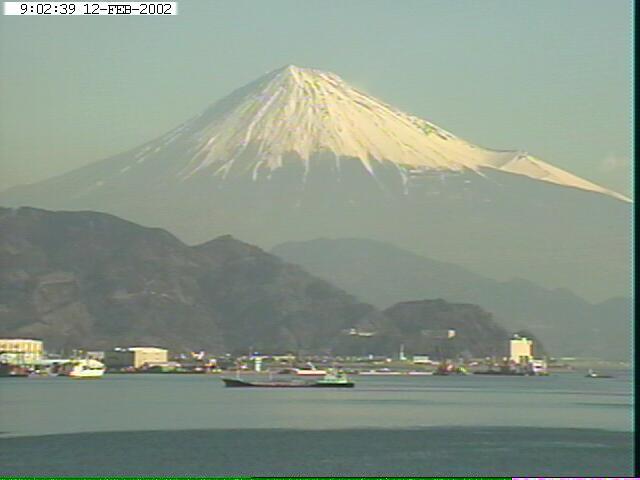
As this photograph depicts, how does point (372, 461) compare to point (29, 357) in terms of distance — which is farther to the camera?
point (29, 357)

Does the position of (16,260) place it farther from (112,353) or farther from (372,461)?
(372,461)

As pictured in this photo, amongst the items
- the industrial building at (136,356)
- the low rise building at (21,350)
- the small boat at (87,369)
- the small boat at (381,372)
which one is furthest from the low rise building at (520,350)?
the low rise building at (21,350)

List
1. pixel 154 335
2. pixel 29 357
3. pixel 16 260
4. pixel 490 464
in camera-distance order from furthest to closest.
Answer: pixel 29 357
pixel 154 335
pixel 16 260
pixel 490 464

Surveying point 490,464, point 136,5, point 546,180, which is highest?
point 136,5

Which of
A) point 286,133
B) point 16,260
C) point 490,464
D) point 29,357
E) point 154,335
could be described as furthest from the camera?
point 29,357

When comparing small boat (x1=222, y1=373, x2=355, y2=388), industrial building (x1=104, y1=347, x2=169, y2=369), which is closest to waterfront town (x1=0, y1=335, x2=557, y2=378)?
industrial building (x1=104, y1=347, x2=169, y2=369)

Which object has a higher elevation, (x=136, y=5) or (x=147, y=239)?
(x=136, y=5)

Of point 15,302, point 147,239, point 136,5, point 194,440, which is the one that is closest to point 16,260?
point 15,302
